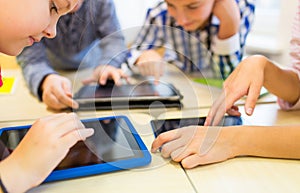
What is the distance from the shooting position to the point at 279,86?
0.73 m

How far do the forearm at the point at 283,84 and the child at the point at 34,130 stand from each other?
15.9 inches

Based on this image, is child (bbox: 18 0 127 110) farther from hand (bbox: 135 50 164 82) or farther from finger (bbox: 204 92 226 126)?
finger (bbox: 204 92 226 126)

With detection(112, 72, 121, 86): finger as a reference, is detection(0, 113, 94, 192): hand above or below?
above

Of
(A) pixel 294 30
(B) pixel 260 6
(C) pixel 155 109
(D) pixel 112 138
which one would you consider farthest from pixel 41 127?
(B) pixel 260 6

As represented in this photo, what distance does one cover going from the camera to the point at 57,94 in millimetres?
750

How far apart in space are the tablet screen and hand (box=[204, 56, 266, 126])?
134 millimetres

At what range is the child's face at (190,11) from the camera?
82 cm

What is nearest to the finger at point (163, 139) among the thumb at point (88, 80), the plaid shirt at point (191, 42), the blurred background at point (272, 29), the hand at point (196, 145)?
the hand at point (196, 145)

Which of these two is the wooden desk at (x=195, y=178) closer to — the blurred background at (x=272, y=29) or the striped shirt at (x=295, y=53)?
the striped shirt at (x=295, y=53)

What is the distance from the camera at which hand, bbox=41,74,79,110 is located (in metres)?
0.74

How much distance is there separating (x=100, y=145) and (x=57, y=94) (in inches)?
10.3

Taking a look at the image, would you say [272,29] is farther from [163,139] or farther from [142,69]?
[163,139]

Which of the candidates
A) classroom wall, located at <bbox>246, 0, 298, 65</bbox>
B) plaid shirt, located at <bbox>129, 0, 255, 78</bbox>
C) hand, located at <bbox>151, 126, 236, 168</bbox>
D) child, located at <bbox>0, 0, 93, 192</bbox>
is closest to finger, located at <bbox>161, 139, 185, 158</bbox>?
hand, located at <bbox>151, 126, 236, 168</bbox>

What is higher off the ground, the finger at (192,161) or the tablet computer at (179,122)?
the finger at (192,161)
